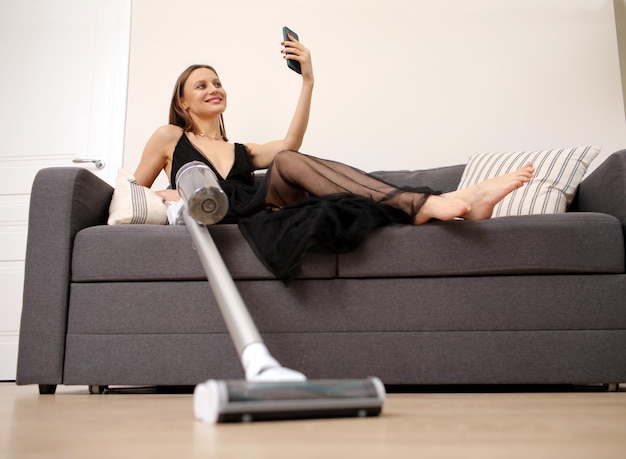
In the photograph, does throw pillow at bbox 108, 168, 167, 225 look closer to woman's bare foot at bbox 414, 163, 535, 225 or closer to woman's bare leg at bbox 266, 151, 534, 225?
woman's bare leg at bbox 266, 151, 534, 225

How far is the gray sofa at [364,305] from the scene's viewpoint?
69.5 inches

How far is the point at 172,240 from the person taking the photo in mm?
1921

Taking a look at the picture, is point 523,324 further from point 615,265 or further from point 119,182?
point 119,182

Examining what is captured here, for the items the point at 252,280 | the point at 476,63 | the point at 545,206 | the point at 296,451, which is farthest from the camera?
the point at 476,63

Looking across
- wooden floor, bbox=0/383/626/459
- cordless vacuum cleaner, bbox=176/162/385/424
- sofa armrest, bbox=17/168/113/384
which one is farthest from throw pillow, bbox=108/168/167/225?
cordless vacuum cleaner, bbox=176/162/385/424

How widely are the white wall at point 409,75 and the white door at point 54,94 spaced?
0.14m

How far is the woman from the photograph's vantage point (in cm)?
180

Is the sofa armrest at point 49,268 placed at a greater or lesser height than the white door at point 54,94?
lesser

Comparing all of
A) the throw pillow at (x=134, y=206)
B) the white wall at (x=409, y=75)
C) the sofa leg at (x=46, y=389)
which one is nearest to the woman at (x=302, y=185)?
the throw pillow at (x=134, y=206)

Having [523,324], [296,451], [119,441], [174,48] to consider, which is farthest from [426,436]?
[174,48]

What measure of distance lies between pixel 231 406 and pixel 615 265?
1.34m

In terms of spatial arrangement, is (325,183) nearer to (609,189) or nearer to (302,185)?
(302,185)

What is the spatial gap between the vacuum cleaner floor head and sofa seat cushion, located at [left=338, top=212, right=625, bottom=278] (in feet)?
2.71

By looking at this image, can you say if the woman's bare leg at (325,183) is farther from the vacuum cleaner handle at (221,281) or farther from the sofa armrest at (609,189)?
the sofa armrest at (609,189)
